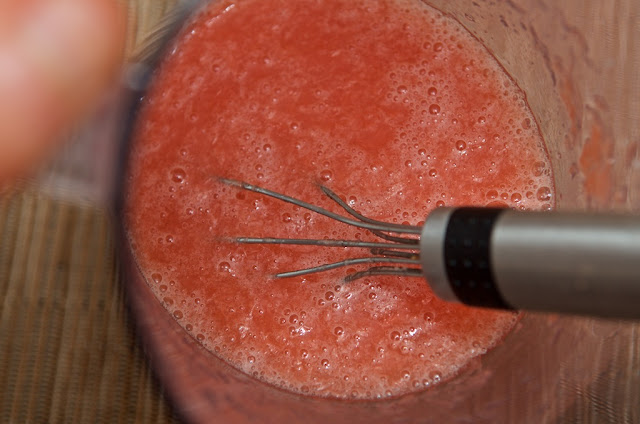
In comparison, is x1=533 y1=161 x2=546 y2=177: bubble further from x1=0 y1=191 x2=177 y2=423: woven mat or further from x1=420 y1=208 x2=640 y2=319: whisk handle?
x1=0 y1=191 x2=177 y2=423: woven mat

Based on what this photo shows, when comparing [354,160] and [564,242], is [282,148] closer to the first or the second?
[354,160]

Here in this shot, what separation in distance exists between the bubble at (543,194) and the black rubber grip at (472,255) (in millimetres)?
329

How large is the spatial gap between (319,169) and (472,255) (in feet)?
1.04

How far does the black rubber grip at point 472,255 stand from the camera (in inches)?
17.0

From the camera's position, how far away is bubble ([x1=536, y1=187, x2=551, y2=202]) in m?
0.75

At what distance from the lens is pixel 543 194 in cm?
75

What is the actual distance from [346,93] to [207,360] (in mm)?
371

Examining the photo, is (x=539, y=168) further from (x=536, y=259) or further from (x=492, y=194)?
(x=536, y=259)

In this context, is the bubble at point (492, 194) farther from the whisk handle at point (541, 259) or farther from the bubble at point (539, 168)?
the whisk handle at point (541, 259)

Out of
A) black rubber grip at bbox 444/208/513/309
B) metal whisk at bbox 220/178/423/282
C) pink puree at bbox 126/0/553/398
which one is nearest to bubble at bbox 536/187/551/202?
pink puree at bbox 126/0/553/398

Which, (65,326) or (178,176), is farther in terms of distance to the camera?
(178,176)

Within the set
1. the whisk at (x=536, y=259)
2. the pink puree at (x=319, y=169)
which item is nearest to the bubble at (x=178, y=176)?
the pink puree at (x=319, y=169)

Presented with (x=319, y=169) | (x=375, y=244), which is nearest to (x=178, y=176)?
(x=319, y=169)

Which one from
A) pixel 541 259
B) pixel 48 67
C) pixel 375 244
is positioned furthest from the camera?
pixel 48 67
